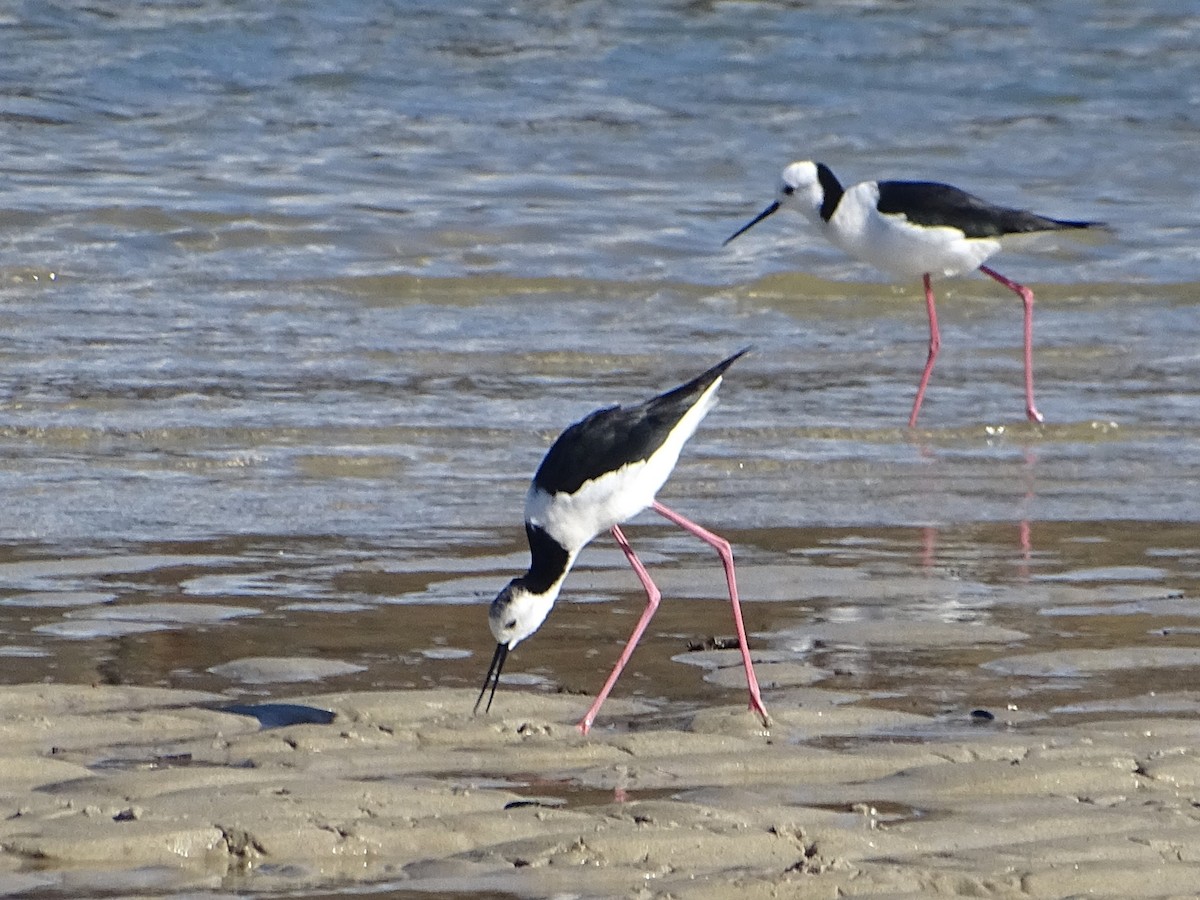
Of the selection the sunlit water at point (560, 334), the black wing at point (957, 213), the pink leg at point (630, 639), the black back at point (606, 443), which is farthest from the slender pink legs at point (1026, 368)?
the black back at point (606, 443)

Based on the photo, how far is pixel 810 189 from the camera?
10562 mm

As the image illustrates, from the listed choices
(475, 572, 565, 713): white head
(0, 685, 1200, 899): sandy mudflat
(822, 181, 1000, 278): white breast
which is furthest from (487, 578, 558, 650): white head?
(822, 181, 1000, 278): white breast

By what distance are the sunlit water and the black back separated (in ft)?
1.54

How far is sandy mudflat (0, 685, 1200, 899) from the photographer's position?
10.9ft

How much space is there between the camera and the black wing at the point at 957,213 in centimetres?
995

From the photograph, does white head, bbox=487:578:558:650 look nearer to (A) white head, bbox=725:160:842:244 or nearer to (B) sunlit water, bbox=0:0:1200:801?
(B) sunlit water, bbox=0:0:1200:801

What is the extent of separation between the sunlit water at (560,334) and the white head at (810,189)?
2.27 ft

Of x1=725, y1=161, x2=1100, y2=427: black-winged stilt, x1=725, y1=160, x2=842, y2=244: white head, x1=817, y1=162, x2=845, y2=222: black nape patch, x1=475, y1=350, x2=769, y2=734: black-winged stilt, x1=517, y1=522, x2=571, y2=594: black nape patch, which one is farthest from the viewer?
x1=725, y1=160, x2=842, y2=244: white head

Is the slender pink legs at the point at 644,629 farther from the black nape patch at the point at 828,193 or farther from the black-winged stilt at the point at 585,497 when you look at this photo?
the black nape patch at the point at 828,193

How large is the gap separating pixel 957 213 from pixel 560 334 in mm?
2070

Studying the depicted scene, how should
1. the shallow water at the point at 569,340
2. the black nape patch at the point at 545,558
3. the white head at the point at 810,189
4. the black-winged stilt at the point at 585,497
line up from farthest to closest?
the white head at the point at 810,189
the shallow water at the point at 569,340
the black nape patch at the point at 545,558
the black-winged stilt at the point at 585,497

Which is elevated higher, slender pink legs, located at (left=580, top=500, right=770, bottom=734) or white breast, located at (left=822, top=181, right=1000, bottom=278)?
slender pink legs, located at (left=580, top=500, right=770, bottom=734)

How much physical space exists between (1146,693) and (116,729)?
2.21 m

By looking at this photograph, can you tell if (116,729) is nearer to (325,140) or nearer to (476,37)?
(325,140)
